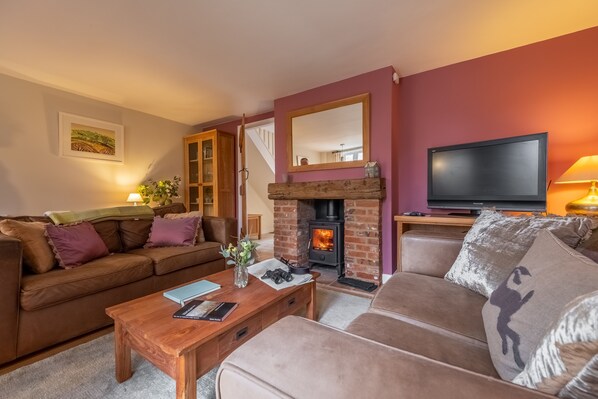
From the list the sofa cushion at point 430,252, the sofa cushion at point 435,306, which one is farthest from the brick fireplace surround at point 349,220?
the sofa cushion at point 435,306

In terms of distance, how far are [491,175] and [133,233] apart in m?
3.43

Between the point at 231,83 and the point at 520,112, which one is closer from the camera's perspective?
the point at 520,112

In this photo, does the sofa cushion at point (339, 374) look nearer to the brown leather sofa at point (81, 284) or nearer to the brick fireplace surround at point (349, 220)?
the brown leather sofa at point (81, 284)

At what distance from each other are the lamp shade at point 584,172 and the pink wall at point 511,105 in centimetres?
40

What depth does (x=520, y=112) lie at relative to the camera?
7.80 ft

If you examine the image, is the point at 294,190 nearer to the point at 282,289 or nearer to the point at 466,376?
the point at 282,289

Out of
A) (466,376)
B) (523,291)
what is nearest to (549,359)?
(466,376)

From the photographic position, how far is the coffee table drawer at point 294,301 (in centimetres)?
146

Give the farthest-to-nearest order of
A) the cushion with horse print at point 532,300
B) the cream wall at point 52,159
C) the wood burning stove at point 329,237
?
the wood burning stove at point 329,237
the cream wall at point 52,159
the cushion with horse print at point 532,300

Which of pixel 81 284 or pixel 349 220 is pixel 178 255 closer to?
pixel 81 284

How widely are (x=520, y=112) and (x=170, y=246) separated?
141 inches

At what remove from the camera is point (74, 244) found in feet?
6.05

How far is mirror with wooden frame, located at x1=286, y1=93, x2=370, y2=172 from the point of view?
2832mm

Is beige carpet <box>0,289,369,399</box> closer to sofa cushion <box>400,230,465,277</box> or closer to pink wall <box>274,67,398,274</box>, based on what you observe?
sofa cushion <box>400,230,465,277</box>
